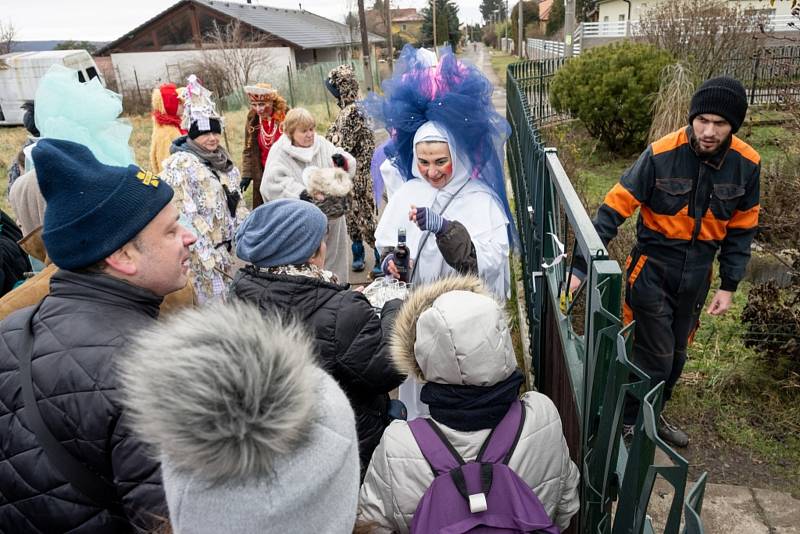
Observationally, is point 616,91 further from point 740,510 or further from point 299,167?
point 740,510

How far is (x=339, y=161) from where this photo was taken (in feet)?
16.3

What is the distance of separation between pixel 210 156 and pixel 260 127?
2078mm

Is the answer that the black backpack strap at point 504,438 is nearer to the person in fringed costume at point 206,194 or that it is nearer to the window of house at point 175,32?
the person in fringed costume at point 206,194

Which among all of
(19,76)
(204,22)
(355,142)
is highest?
(204,22)

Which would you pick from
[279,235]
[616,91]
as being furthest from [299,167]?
[616,91]

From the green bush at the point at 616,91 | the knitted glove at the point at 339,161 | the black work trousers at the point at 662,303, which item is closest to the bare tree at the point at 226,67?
the green bush at the point at 616,91

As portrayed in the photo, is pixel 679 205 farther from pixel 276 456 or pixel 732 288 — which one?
pixel 276 456

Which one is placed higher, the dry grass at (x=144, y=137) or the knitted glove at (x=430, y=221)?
the knitted glove at (x=430, y=221)

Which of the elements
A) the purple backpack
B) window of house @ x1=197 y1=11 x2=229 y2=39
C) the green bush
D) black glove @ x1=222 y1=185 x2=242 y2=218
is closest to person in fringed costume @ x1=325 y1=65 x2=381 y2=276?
black glove @ x1=222 y1=185 x2=242 y2=218

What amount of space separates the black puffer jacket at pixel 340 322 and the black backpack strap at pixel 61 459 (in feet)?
2.40

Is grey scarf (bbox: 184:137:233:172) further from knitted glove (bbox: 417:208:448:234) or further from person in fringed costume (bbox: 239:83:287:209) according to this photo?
knitted glove (bbox: 417:208:448:234)

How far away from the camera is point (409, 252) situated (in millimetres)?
2916

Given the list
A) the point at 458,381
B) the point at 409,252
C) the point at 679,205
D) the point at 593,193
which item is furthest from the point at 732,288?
the point at 593,193

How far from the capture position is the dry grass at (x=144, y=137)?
13230 millimetres
